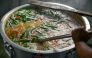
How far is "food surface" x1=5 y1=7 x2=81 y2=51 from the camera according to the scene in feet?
5.38

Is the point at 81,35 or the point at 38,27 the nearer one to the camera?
the point at 81,35

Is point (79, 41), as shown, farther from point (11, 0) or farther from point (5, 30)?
point (11, 0)

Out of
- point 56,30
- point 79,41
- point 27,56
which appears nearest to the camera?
point 79,41

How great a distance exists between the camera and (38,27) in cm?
180

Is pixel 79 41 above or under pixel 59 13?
under

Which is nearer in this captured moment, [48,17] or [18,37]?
[18,37]

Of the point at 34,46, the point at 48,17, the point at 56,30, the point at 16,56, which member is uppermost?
the point at 48,17

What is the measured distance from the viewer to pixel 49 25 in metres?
1.82

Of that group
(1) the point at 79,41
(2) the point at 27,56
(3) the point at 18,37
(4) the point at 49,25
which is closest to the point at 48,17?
(4) the point at 49,25

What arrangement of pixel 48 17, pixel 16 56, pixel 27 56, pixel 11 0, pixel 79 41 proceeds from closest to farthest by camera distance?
pixel 79 41 → pixel 27 56 → pixel 16 56 → pixel 48 17 → pixel 11 0

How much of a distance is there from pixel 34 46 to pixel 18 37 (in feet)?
0.68

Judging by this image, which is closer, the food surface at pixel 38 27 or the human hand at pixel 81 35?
the human hand at pixel 81 35

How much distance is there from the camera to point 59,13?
78.9 inches

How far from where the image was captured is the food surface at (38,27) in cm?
164
